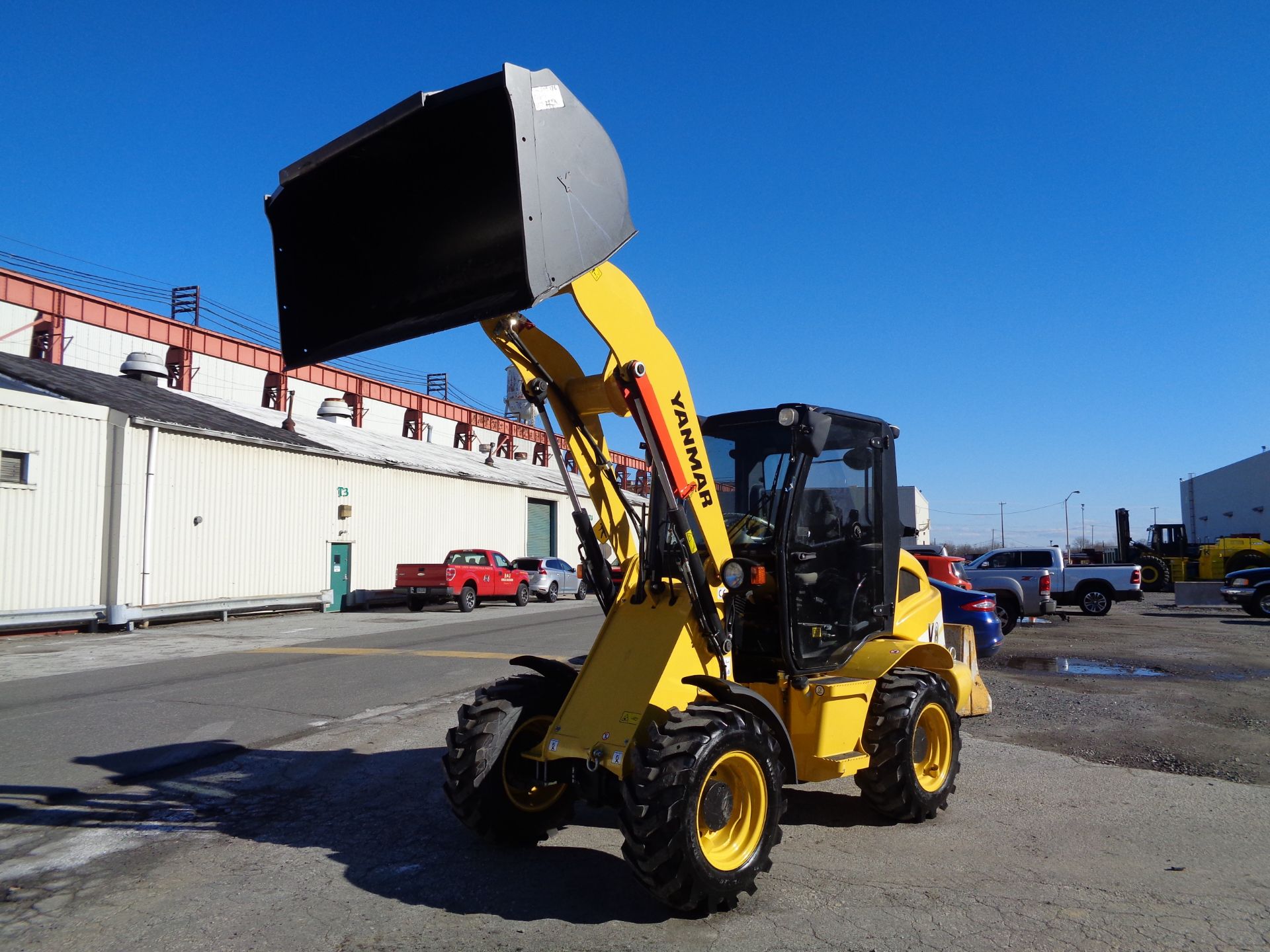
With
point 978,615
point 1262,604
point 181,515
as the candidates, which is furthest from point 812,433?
point 1262,604

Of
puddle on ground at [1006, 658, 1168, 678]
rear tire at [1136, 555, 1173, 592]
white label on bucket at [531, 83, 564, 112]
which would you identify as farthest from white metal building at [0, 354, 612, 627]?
rear tire at [1136, 555, 1173, 592]

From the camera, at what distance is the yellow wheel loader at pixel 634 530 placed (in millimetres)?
4066

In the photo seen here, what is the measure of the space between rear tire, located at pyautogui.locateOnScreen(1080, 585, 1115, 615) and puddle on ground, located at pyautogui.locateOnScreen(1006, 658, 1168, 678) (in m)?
10.7

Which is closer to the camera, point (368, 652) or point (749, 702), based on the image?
point (749, 702)

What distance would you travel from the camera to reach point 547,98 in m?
4.02

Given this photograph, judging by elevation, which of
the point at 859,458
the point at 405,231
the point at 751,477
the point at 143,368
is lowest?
the point at 751,477

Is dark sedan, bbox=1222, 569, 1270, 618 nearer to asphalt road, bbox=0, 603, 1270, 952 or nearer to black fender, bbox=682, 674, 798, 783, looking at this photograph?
asphalt road, bbox=0, 603, 1270, 952

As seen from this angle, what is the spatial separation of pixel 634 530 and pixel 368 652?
38.8 feet

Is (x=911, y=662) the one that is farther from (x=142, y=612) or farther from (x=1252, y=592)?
(x=1252, y=592)

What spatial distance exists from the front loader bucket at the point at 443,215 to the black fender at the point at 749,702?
204 cm

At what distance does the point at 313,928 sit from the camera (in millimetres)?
4141

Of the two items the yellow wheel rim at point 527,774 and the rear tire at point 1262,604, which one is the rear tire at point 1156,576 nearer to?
the rear tire at point 1262,604

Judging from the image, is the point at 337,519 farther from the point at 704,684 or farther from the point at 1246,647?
the point at 704,684

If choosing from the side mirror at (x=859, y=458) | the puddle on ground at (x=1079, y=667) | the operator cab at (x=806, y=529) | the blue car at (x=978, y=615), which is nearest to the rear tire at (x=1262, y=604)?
the puddle on ground at (x=1079, y=667)
